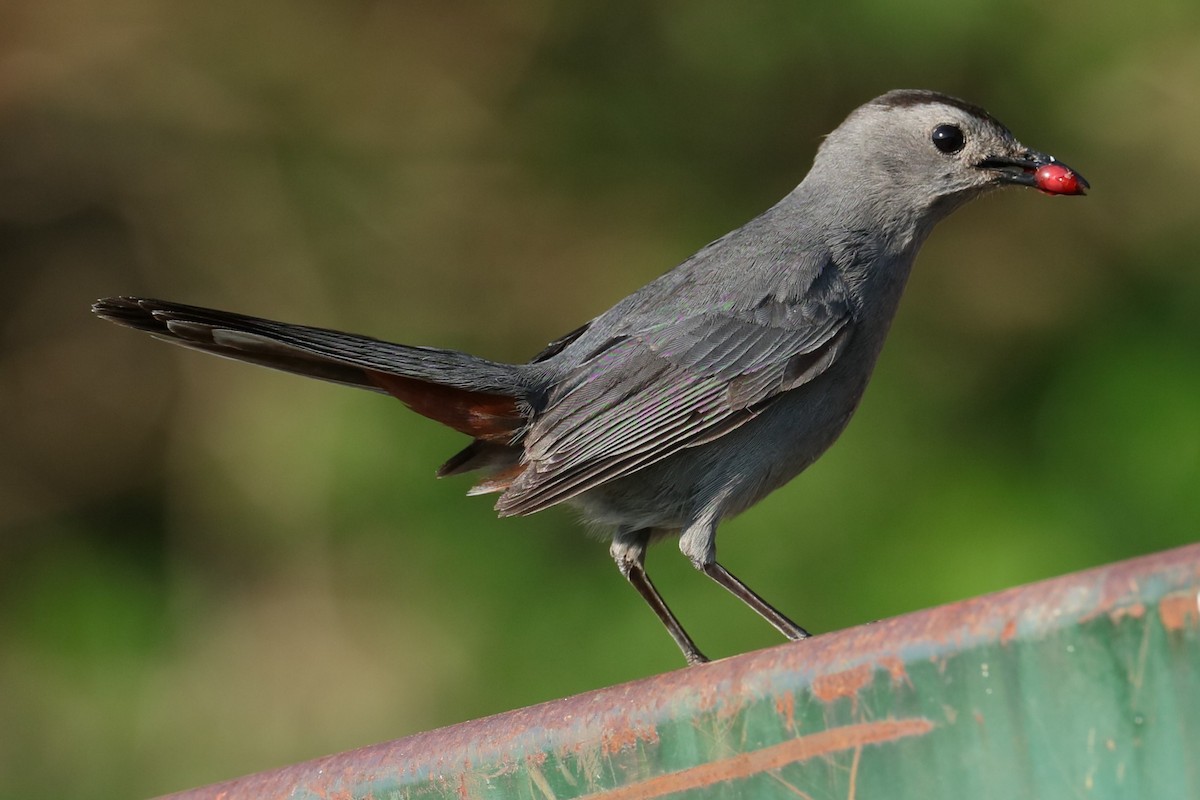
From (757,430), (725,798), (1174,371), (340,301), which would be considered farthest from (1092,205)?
(725,798)

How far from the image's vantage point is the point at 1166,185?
170 inches

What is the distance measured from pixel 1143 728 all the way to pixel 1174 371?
2.77 meters

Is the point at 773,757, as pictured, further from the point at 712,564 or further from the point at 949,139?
the point at 949,139

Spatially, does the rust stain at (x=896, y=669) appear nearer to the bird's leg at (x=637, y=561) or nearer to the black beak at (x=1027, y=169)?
the bird's leg at (x=637, y=561)

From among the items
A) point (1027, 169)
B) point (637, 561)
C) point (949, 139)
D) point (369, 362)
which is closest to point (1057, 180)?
point (1027, 169)

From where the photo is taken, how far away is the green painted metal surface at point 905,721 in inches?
51.7

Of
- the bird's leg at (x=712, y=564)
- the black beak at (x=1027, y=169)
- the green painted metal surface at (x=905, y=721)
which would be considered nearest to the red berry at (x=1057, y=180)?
the black beak at (x=1027, y=169)

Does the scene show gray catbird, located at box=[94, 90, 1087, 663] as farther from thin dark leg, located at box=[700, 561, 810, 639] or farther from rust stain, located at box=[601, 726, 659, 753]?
rust stain, located at box=[601, 726, 659, 753]

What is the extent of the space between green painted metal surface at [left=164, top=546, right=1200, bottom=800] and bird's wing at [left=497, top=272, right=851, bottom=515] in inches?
38.0

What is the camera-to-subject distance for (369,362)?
2.73m

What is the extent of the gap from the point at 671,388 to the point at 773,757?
1.41 meters

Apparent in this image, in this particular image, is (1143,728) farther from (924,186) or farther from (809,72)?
(809,72)

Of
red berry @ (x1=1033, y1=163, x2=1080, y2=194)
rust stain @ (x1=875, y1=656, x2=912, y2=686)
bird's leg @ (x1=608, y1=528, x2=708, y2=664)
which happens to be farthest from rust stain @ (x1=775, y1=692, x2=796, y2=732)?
red berry @ (x1=1033, y1=163, x2=1080, y2=194)

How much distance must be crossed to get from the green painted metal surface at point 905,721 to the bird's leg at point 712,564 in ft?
3.63
